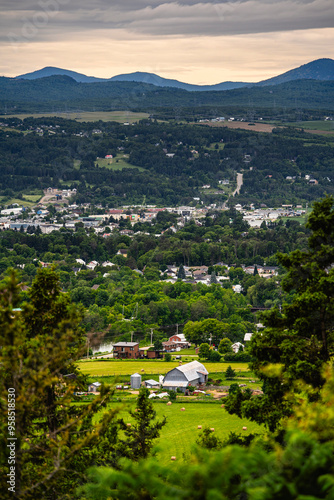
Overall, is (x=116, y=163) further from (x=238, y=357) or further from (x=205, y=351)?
(x=238, y=357)

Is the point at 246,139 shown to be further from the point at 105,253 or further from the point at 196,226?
the point at 105,253

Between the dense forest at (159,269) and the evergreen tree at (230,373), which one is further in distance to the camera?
the dense forest at (159,269)

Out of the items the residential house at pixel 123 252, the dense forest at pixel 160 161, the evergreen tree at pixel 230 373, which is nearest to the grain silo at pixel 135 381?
the evergreen tree at pixel 230 373

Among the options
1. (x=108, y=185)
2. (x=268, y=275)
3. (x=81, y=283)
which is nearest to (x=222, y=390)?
(x=81, y=283)

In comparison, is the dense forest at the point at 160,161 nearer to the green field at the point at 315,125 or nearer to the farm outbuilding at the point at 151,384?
the green field at the point at 315,125

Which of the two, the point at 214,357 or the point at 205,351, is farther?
the point at 205,351

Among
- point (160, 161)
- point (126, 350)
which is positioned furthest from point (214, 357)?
point (160, 161)

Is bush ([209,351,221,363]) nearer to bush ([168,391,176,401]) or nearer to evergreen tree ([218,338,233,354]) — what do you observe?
evergreen tree ([218,338,233,354])
